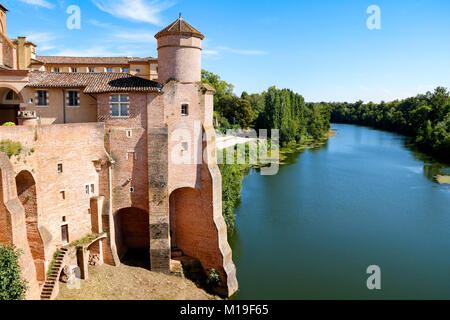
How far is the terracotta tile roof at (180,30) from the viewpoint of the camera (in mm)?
19844

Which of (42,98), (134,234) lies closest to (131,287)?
(134,234)

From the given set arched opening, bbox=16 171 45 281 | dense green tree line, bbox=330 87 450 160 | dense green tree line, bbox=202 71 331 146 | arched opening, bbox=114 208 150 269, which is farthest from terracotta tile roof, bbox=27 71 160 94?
dense green tree line, bbox=330 87 450 160

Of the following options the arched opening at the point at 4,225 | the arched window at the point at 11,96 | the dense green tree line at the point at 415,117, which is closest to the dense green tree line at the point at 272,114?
the dense green tree line at the point at 415,117

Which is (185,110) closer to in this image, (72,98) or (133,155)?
(133,155)

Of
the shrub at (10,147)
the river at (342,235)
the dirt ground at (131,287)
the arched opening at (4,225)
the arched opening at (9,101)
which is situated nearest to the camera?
the arched opening at (4,225)

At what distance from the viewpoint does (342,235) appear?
2667 centimetres

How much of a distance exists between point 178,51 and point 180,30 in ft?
3.61

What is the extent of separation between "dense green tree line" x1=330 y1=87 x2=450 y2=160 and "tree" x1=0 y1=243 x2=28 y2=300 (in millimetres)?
59646

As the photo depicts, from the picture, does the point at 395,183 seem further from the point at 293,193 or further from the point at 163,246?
the point at 163,246

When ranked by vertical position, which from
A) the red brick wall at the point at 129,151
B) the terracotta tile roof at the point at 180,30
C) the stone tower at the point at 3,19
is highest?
the stone tower at the point at 3,19

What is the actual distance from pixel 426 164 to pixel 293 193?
2653cm

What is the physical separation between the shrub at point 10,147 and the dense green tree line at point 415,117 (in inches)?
2322

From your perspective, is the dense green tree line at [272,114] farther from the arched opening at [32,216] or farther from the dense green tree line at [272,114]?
the arched opening at [32,216]
